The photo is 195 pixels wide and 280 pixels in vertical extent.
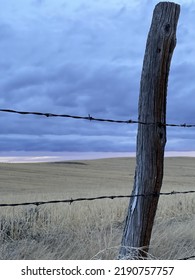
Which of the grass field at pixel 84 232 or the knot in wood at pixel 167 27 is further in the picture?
the grass field at pixel 84 232

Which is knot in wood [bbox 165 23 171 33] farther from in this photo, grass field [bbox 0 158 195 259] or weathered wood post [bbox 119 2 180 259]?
grass field [bbox 0 158 195 259]

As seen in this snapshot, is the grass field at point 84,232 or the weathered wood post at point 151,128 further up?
the weathered wood post at point 151,128

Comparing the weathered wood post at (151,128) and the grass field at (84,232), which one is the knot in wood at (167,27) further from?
the grass field at (84,232)

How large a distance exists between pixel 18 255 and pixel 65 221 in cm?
211

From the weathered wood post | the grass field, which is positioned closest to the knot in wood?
the weathered wood post

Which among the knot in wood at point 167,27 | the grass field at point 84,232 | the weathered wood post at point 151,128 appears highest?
the knot in wood at point 167,27

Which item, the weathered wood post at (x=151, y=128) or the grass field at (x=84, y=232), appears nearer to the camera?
the weathered wood post at (x=151, y=128)

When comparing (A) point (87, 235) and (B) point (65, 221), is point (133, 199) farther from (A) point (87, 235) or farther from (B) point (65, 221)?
(B) point (65, 221)

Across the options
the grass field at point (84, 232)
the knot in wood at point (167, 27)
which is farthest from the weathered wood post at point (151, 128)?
the grass field at point (84, 232)

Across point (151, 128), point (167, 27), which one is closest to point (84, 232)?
point (151, 128)

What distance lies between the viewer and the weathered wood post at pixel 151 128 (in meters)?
4.04

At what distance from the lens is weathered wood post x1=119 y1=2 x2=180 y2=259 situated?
13.2 ft
